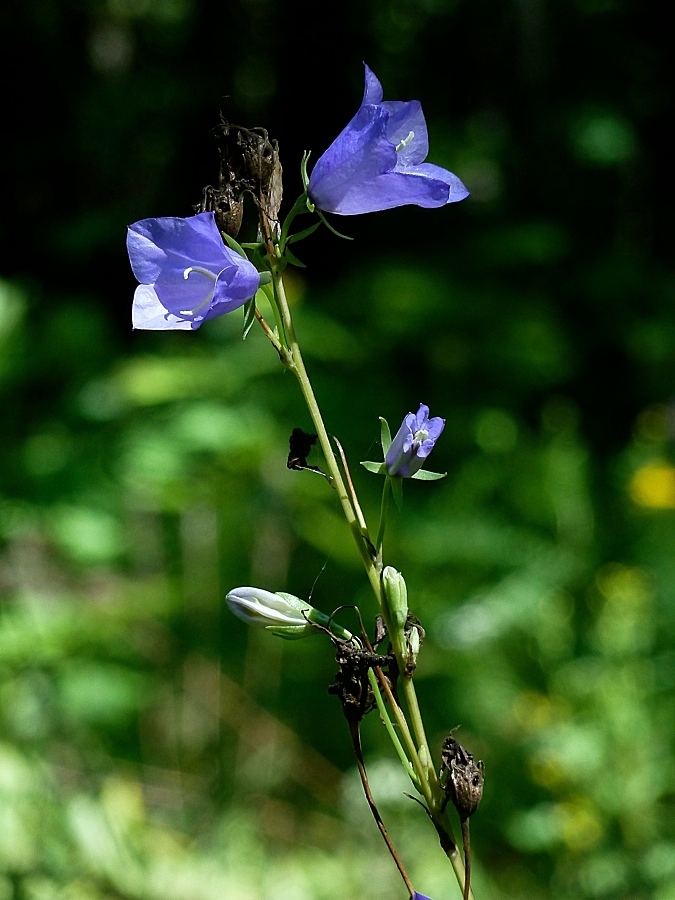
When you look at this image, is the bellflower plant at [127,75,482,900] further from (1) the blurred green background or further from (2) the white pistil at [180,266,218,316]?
(1) the blurred green background

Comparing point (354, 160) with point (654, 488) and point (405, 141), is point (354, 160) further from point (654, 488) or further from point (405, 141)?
point (654, 488)

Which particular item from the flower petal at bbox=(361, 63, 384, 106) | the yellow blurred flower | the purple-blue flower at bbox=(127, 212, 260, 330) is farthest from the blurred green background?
the flower petal at bbox=(361, 63, 384, 106)

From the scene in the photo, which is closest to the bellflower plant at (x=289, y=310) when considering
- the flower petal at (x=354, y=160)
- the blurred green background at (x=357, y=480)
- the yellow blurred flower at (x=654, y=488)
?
the flower petal at (x=354, y=160)

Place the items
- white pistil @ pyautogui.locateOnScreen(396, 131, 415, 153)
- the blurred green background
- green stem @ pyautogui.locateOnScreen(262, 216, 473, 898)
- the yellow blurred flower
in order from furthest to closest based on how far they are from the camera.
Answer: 1. the yellow blurred flower
2. the blurred green background
3. white pistil @ pyautogui.locateOnScreen(396, 131, 415, 153)
4. green stem @ pyautogui.locateOnScreen(262, 216, 473, 898)

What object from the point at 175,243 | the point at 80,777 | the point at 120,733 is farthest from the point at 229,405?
the point at 175,243

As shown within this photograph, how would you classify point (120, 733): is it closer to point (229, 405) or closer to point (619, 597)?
point (229, 405)
